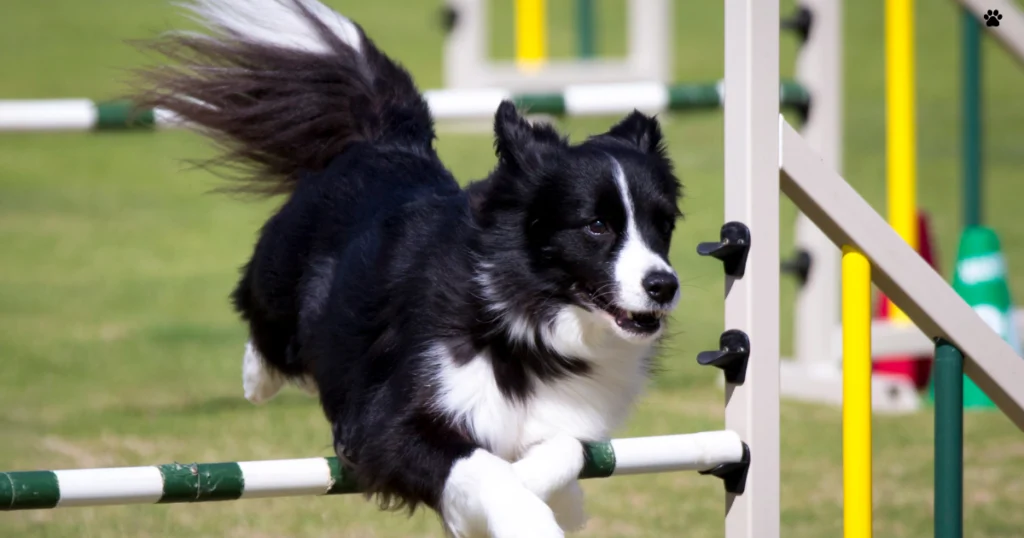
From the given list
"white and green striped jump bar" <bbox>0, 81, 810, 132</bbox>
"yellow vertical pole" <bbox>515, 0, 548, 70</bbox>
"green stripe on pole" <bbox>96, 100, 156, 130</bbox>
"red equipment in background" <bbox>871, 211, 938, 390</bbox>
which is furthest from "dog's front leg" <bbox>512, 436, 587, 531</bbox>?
"yellow vertical pole" <bbox>515, 0, 548, 70</bbox>

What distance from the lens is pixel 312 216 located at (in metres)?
3.49

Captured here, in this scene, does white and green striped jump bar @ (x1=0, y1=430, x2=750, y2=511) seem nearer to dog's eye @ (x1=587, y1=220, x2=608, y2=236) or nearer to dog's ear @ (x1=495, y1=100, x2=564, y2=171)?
dog's eye @ (x1=587, y1=220, x2=608, y2=236)

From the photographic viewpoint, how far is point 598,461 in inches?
108

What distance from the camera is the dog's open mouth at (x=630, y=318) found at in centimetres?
271

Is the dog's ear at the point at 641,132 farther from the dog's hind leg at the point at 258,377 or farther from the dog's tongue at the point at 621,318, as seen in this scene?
the dog's hind leg at the point at 258,377

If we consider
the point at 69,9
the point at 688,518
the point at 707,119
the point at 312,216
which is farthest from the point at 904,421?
the point at 69,9

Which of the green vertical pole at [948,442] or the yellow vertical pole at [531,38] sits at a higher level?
the yellow vertical pole at [531,38]

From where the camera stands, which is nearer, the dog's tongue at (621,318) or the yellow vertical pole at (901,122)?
the dog's tongue at (621,318)

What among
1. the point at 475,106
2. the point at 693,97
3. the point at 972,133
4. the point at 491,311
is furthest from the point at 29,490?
the point at 972,133

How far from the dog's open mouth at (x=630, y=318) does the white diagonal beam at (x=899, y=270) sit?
44 cm

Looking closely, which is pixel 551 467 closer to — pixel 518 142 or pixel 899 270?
pixel 518 142

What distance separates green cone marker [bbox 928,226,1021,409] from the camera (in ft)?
19.3

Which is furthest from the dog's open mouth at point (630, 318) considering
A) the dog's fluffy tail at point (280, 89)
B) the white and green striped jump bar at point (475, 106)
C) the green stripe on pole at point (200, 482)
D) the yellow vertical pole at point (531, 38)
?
the yellow vertical pole at point (531, 38)

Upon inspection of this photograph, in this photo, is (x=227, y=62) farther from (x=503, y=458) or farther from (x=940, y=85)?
(x=940, y=85)
